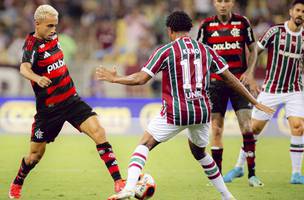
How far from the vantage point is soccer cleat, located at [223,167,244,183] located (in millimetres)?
11188

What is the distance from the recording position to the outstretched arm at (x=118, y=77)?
8242mm

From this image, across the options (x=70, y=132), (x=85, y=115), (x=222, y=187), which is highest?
(x=85, y=115)

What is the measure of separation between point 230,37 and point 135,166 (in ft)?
10.0

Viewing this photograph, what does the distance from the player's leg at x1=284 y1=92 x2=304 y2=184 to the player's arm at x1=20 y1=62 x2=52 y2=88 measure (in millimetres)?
3668

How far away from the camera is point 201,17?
69.2 ft

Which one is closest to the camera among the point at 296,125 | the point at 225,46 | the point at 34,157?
the point at 34,157

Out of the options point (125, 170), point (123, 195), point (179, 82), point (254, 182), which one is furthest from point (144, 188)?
point (125, 170)

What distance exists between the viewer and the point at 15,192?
385 inches

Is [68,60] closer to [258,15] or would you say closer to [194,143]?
[258,15]

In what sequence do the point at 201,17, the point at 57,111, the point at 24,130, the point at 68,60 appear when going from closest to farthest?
the point at 57,111 → the point at 24,130 → the point at 68,60 → the point at 201,17

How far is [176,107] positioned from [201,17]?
12.7 metres

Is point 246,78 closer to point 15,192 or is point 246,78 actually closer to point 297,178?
point 297,178

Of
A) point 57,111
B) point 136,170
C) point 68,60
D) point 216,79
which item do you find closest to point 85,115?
point 57,111

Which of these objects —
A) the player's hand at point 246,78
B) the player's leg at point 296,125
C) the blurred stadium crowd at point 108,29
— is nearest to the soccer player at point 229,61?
the player's hand at point 246,78
